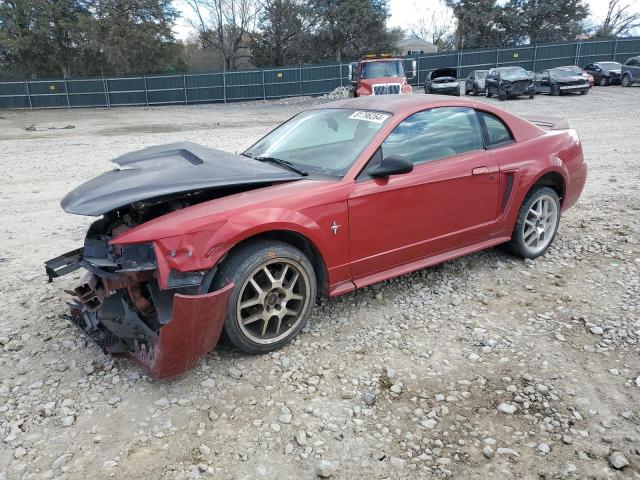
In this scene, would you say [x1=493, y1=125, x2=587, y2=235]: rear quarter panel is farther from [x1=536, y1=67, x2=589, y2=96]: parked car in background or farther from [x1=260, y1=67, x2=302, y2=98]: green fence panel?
[x1=260, y1=67, x2=302, y2=98]: green fence panel

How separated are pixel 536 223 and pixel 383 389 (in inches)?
101

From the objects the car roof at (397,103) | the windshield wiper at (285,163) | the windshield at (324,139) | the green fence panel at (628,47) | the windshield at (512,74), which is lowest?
the windshield wiper at (285,163)

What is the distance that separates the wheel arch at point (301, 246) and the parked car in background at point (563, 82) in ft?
80.7

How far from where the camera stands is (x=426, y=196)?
381 centimetres

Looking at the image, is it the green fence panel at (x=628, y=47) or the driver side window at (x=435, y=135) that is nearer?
the driver side window at (x=435, y=135)

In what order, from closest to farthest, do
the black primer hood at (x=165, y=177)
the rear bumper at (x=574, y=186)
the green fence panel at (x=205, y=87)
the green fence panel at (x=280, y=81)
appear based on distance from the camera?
the black primer hood at (x=165, y=177)
the rear bumper at (x=574, y=186)
the green fence panel at (x=205, y=87)
the green fence panel at (x=280, y=81)

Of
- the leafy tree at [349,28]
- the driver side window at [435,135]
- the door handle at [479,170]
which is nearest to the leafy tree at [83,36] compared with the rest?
the leafy tree at [349,28]

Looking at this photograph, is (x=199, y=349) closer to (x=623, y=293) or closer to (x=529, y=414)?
(x=529, y=414)

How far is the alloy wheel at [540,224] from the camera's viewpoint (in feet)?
15.2

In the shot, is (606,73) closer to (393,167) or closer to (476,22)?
(476,22)

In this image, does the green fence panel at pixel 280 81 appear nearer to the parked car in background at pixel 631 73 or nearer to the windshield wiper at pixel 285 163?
the parked car in background at pixel 631 73

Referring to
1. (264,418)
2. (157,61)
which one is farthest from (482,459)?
(157,61)

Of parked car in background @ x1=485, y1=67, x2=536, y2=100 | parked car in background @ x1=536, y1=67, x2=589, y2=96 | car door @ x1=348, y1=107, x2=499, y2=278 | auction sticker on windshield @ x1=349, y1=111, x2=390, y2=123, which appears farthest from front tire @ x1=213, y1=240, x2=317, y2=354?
parked car in background @ x1=536, y1=67, x2=589, y2=96

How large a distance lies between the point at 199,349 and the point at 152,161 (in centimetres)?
156
